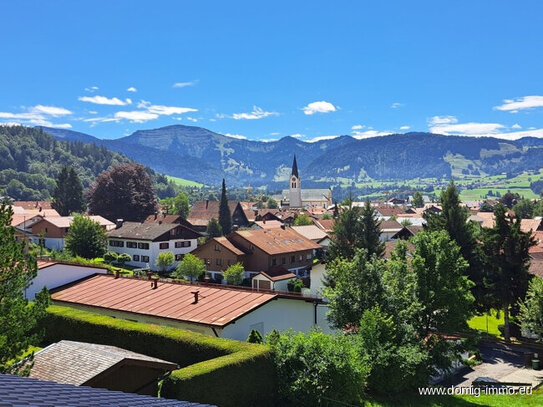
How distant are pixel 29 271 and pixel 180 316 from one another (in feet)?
42.2

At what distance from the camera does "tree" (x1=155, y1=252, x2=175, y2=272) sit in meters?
66.8

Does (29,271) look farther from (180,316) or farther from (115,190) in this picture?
(115,190)

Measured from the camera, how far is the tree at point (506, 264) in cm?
4131

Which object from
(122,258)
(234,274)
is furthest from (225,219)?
(234,274)

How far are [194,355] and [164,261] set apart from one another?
47.0m

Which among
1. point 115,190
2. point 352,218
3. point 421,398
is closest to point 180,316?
point 421,398

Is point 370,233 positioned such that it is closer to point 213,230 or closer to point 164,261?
point 164,261

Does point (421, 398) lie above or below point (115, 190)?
below

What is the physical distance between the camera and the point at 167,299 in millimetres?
29969

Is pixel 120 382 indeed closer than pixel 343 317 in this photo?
Yes

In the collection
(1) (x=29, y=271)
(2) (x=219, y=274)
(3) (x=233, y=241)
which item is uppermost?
(1) (x=29, y=271)

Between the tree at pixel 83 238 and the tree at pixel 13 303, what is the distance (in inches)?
2084

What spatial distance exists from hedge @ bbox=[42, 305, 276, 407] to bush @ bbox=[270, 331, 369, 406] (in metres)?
0.61

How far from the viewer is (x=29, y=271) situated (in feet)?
49.2
